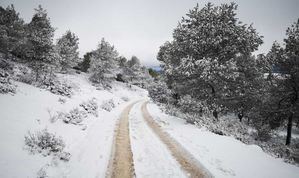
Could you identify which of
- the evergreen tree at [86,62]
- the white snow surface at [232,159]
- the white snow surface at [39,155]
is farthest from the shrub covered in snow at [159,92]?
the evergreen tree at [86,62]

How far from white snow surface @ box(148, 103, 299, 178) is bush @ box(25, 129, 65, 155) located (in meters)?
6.43

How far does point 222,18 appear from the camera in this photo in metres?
16.2

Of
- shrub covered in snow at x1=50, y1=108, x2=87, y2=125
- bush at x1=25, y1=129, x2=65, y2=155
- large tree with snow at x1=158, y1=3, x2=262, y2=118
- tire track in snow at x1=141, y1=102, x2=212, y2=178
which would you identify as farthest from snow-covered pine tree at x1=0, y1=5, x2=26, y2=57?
tire track in snow at x1=141, y1=102, x2=212, y2=178

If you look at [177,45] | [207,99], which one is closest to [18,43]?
[177,45]

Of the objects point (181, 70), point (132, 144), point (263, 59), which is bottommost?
point (132, 144)

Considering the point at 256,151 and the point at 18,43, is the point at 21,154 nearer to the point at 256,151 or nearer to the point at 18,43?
the point at 256,151

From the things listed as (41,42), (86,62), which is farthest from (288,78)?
(86,62)

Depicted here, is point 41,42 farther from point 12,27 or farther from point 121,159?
point 121,159

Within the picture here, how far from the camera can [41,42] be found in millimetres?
22016

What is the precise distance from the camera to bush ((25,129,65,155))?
748 cm

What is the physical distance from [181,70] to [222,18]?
5.76 m

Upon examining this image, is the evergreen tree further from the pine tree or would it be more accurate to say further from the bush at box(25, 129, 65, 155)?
the bush at box(25, 129, 65, 155)

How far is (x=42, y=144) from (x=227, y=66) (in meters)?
13.9

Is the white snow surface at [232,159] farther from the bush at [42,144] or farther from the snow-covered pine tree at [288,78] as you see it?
the snow-covered pine tree at [288,78]
